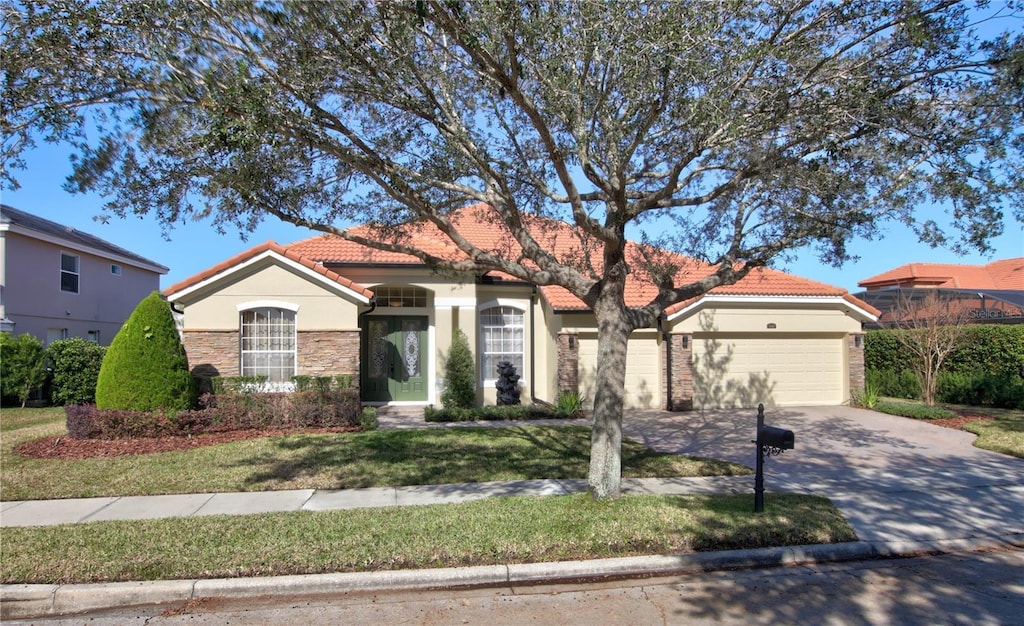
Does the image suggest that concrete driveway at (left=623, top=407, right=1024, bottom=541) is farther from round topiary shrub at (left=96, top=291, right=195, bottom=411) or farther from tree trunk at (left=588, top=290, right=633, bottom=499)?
round topiary shrub at (left=96, top=291, right=195, bottom=411)

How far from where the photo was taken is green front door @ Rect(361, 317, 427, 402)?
15711 millimetres

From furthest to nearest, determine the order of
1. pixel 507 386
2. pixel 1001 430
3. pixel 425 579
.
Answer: pixel 507 386, pixel 1001 430, pixel 425 579

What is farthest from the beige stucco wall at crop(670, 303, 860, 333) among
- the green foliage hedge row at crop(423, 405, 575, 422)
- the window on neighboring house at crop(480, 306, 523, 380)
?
the green foliage hedge row at crop(423, 405, 575, 422)

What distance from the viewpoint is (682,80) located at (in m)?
6.73

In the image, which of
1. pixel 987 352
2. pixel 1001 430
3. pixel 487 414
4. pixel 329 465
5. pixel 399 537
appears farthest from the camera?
pixel 987 352

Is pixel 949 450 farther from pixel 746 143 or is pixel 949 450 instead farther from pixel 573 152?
pixel 573 152

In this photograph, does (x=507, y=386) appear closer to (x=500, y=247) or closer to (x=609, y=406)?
(x=500, y=247)

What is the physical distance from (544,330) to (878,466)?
8635 mm

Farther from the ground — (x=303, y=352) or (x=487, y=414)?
(x=303, y=352)

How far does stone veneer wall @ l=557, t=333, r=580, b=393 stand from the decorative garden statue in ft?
3.70

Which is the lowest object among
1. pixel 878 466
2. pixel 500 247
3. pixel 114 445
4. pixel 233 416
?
pixel 878 466

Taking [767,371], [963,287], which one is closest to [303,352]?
[767,371]

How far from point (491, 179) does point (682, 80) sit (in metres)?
2.54

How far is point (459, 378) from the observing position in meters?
14.7
